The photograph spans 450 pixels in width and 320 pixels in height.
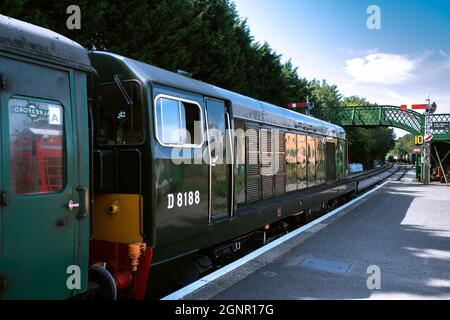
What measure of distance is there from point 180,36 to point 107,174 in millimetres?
12394

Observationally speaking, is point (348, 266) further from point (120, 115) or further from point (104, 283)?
point (120, 115)

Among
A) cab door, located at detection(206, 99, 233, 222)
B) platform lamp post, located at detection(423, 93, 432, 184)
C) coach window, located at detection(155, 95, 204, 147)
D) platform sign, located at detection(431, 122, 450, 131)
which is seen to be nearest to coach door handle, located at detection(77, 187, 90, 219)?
coach window, located at detection(155, 95, 204, 147)

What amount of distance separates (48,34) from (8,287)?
221 cm

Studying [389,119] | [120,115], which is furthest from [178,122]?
[389,119]

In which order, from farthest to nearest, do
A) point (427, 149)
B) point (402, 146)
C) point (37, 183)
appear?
point (402, 146) → point (427, 149) → point (37, 183)

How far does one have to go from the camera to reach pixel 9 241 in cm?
293

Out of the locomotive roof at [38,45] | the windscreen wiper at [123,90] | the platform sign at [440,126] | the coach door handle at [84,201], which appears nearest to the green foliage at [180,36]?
the windscreen wiper at [123,90]

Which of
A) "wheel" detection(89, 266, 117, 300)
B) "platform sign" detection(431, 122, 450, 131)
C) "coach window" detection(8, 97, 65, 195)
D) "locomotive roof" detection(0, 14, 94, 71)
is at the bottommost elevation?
"wheel" detection(89, 266, 117, 300)

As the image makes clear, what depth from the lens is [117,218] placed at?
444 centimetres

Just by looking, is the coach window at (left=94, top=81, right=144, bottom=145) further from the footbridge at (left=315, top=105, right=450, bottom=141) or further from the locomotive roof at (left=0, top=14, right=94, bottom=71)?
the footbridge at (left=315, top=105, right=450, bottom=141)

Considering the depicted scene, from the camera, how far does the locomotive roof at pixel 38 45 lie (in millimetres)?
3057

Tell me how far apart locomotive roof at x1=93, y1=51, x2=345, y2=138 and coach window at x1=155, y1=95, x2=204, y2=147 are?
223 mm

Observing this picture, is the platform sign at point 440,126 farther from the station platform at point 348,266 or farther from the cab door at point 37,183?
the cab door at point 37,183

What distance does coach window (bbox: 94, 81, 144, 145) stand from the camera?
4469mm
